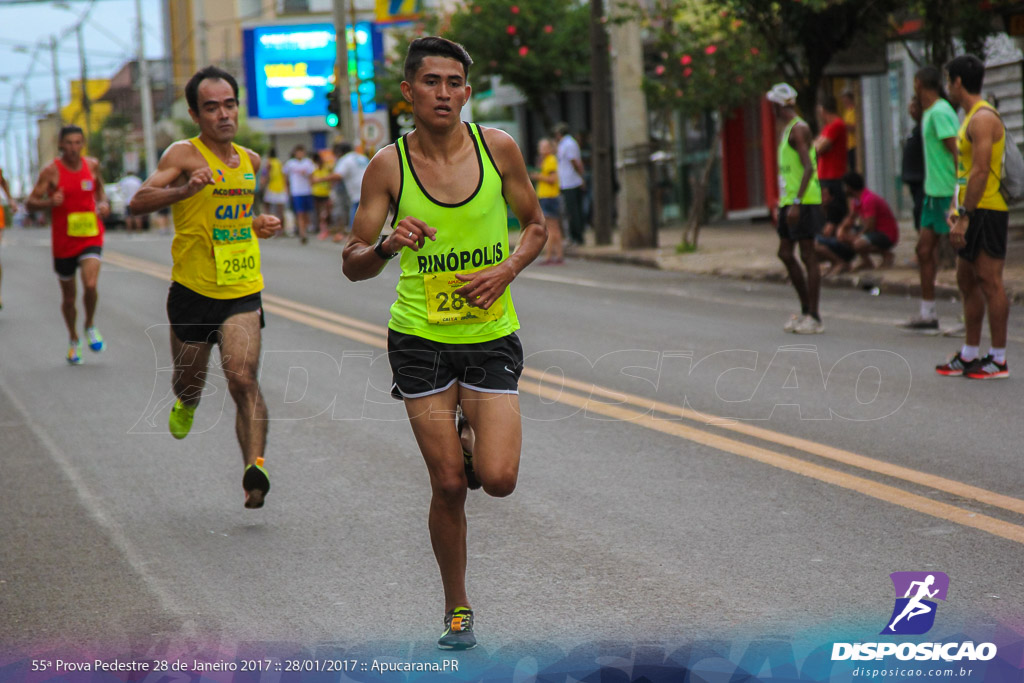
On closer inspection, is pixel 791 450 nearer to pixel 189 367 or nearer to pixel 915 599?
pixel 915 599

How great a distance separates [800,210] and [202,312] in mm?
6354

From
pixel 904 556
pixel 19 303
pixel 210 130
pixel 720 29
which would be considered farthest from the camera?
pixel 720 29

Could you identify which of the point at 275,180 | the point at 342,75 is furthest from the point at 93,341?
the point at 342,75

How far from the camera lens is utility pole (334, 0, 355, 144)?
32.4 meters

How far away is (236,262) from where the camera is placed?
665 centimetres

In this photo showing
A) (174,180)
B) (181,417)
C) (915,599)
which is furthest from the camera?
(181,417)

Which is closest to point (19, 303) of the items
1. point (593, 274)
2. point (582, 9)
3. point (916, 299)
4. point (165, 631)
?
point (593, 274)

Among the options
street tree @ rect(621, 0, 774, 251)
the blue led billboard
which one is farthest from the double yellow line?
the blue led billboard

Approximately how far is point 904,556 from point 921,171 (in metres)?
7.96

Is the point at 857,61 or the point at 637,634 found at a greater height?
the point at 857,61

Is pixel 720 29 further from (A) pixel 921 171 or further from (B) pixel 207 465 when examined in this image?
(B) pixel 207 465

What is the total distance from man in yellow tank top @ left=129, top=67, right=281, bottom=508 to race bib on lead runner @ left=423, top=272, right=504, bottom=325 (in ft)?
7.44

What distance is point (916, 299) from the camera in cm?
1387

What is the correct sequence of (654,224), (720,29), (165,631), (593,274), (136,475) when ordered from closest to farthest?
(165,631) → (136,475) → (593,274) → (720,29) → (654,224)
